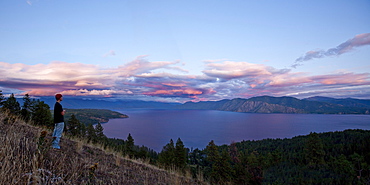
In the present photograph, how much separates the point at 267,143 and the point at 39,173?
→ 118 m

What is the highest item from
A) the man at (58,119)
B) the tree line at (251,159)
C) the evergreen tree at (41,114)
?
the man at (58,119)

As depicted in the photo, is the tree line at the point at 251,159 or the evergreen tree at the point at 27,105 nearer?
the evergreen tree at the point at 27,105

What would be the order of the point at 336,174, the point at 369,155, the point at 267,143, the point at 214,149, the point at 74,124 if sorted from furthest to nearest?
the point at 267,143 < the point at 369,155 < the point at 336,174 < the point at 74,124 < the point at 214,149

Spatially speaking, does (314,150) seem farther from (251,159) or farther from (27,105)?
(27,105)

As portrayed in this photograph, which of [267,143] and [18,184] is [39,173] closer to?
[18,184]

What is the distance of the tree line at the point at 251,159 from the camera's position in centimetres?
2864

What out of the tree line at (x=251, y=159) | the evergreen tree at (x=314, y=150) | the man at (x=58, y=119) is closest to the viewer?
the man at (x=58, y=119)

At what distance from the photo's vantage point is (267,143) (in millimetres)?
104188

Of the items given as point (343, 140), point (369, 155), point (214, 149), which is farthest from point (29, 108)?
point (343, 140)

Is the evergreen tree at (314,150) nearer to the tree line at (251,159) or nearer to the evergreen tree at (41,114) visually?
the tree line at (251,159)

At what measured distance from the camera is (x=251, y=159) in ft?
Answer: 162

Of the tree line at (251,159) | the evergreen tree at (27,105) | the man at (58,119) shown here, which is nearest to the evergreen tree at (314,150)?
the tree line at (251,159)

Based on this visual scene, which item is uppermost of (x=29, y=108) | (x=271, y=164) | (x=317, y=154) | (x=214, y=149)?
(x=29, y=108)

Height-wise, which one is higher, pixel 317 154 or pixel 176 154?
pixel 176 154
